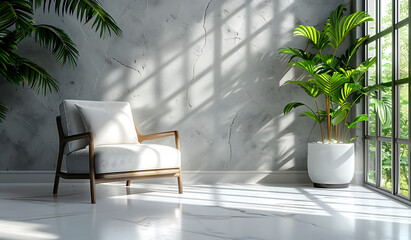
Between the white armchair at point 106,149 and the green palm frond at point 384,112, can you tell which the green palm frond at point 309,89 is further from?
the white armchair at point 106,149

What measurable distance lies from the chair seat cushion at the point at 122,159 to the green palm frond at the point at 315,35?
1.57 meters

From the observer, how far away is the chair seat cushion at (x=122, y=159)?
9.20 ft

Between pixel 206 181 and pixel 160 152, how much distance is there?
0.99m

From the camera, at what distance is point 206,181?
12.8ft

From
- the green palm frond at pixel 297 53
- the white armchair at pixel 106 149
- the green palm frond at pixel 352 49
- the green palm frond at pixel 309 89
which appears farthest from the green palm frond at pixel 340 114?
the white armchair at pixel 106 149

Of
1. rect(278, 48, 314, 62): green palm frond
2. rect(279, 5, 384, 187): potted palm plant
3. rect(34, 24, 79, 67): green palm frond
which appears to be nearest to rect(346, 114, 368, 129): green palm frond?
rect(279, 5, 384, 187): potted palm plant

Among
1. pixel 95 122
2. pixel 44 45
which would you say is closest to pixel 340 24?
pixel 95 122

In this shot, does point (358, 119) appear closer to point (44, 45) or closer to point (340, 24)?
point (340, 24)

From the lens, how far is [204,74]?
3928 millimetres

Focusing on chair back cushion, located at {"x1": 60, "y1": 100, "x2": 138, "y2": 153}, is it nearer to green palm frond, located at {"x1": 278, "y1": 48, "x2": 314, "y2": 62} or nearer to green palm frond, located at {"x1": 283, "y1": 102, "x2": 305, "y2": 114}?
green palm frond, located at {"x1": 283, "y1": 102, "x2": 305, "y2": 114}

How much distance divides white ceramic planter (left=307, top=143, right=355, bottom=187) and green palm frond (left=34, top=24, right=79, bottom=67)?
2.27 metres

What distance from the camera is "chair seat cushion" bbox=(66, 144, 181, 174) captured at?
110 inches

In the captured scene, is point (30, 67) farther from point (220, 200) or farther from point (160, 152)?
point (220, 200)

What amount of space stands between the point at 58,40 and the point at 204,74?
1331mm
